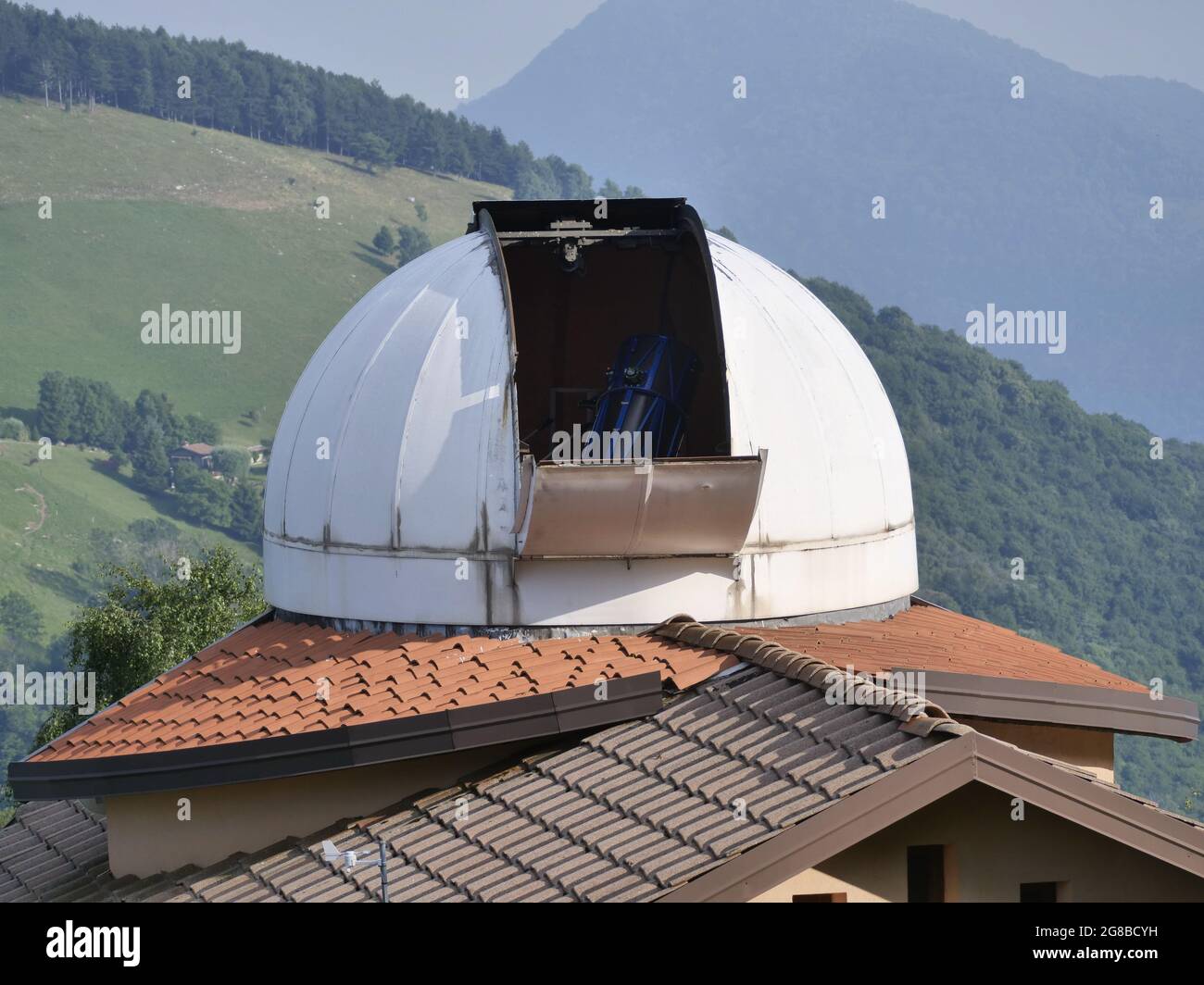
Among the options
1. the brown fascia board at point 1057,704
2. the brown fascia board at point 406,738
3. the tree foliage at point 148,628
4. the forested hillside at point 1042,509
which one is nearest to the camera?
the brown fascia board at point 406,738

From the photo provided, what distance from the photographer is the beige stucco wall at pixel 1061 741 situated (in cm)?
1401

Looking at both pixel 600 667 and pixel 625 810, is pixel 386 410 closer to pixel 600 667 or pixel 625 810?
pixel 600 667

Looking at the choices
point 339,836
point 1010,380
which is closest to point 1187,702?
point 339,836

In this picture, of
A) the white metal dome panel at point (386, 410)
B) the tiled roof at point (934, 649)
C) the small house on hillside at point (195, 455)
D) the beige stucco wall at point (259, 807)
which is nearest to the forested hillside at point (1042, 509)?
the small house on hillside at point (195, 455)

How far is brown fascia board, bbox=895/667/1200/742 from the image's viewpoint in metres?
13.3

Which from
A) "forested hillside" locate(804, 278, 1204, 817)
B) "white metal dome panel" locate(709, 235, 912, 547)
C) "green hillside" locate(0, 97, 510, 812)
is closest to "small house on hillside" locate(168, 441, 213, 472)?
"green hillside" locate(0, 97, 510, 812)

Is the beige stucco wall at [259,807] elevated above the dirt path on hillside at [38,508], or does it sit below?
above

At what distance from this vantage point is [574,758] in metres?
12.9

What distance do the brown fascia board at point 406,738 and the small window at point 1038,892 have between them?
300 cm

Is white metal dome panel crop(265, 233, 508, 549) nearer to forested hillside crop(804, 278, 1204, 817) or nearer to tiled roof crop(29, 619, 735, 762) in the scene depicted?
tiled roof crop(29, 619, 735, 762)

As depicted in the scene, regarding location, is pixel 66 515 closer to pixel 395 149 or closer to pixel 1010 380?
pixel 1010 380

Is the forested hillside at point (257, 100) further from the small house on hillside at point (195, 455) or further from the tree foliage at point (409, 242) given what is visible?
the small house on hillside at point (195, 455)

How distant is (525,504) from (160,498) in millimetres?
103354
